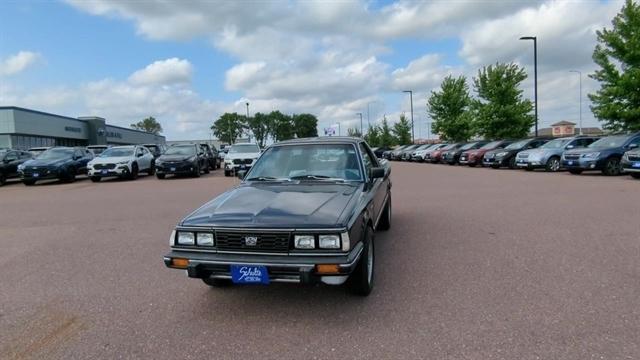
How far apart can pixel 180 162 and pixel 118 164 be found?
2686 mm

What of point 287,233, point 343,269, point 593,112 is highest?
point 593,112

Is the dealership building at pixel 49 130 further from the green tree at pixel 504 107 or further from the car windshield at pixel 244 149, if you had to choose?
the green tree at pixel 504 107

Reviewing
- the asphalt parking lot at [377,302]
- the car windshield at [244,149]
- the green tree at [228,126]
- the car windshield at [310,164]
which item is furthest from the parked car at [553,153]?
the green tree at [228,126]

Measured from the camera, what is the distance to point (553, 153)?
20375 mm

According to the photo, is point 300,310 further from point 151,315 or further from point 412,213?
point 412,213

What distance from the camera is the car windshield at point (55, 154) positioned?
2075 cm

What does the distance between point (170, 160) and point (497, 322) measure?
1891 cm

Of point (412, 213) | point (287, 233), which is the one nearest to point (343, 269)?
point (287, 233)

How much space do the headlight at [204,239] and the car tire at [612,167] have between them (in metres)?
17.1

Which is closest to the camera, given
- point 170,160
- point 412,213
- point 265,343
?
point 265,343

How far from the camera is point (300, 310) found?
13.7 feet

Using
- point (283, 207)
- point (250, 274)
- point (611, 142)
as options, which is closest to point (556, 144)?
point (611, 142)

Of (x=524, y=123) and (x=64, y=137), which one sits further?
(x=64, y=137)

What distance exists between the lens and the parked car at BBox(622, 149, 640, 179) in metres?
14.4
